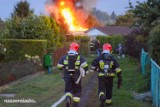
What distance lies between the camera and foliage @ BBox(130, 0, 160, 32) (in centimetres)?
2144

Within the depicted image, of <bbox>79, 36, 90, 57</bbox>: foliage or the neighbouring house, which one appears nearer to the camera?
<bbox>79, 36, 90, 57</bbox>: foliage

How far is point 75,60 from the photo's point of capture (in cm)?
1247

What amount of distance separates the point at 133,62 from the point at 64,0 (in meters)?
34.8

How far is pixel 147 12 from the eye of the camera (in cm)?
2183

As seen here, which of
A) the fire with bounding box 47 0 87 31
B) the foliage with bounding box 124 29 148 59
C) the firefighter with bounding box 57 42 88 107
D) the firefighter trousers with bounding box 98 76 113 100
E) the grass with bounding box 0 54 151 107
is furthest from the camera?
the fire with bounding box 47 0 87 31

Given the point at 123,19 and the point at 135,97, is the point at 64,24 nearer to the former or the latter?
the point at 123,19

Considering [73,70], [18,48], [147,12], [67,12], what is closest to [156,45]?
[73,70]

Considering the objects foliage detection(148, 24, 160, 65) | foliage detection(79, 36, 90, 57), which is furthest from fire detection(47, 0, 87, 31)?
foliage detection(148, 24, 160, 65)

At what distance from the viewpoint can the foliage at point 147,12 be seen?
2144 cm

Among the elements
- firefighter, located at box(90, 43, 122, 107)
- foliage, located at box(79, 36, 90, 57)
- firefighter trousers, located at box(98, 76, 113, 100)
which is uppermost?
firefighter, located at box(90, 43, 122, 107)

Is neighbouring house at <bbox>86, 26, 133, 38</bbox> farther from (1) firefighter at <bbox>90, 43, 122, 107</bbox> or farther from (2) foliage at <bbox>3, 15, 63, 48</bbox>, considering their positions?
(1) firefighter at <bbox>90, 43, 122, 107</bbox>

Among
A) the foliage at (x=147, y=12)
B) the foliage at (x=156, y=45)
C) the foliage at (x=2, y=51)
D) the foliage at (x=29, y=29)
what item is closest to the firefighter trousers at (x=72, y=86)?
the foliage at (x=156, y=45)

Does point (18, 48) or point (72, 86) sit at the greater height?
point (18, 48)

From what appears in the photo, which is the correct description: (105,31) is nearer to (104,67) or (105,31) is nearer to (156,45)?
(156,45)
